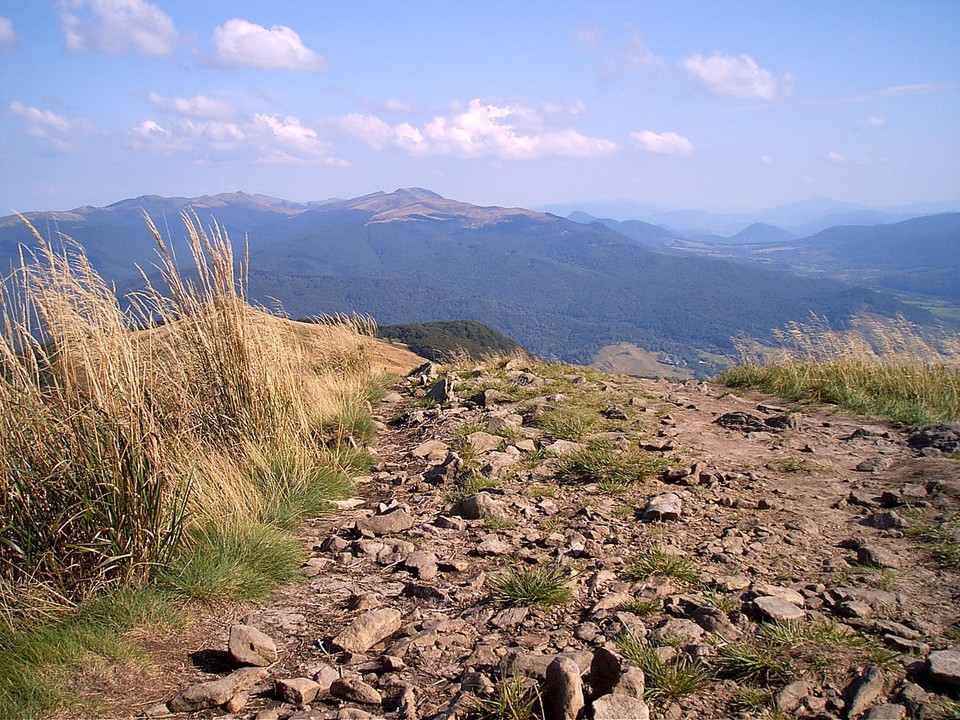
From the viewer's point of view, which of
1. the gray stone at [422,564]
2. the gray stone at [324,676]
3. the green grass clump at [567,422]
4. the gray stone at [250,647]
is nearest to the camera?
the gray stone at [324,676]

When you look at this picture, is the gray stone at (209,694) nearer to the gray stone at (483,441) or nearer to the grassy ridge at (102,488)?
the grassy ridge at (102,488)

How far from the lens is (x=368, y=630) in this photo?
3033mm

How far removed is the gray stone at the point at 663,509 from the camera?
4.21 m

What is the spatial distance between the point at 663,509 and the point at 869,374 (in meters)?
5.62

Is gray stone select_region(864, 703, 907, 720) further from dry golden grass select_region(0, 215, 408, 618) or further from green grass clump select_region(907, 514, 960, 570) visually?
dry golden grass select_region(0, 215, 408, 618)

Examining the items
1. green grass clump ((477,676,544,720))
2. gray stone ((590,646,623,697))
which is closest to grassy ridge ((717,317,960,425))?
gray stone ((590,646,623,697))

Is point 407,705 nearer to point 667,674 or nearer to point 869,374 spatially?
point 667,674

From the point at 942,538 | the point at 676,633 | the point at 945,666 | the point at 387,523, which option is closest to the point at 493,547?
the point at 387,523

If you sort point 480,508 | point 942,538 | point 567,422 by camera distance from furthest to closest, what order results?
point 567,422
point 480,508
point 942,538

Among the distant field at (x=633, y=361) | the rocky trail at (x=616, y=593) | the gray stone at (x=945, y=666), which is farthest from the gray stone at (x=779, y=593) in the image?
the distant field at (x=633, y=361)

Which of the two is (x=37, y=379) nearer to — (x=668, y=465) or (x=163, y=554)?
(x=163, y=554)

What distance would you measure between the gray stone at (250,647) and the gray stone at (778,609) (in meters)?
2.20

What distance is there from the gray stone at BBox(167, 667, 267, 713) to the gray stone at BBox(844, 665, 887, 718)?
2.30m

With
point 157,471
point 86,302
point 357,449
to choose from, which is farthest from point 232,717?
point 357,449
